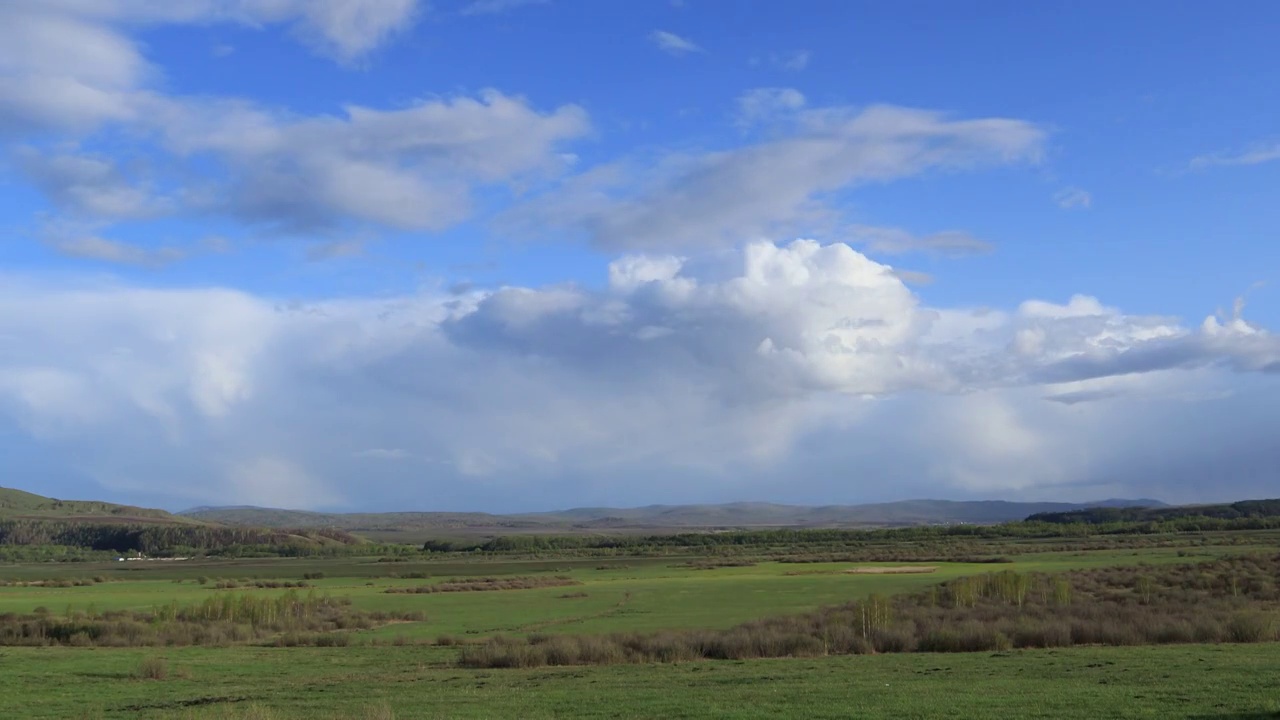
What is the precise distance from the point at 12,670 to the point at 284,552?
132 m

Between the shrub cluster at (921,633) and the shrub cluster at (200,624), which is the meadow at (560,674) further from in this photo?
the shrub cluster at (921,633)

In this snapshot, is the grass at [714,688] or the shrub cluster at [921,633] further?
the shrub cluster at [921,633]

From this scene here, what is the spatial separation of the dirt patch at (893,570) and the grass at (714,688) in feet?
142

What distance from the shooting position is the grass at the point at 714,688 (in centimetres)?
1531

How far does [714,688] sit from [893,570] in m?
55.5

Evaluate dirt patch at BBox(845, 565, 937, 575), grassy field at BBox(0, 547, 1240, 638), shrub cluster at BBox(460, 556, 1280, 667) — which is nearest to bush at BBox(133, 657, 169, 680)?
shrub cluster at BBox(460, 556, 1280, 667)

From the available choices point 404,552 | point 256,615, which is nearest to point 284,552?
point 404,552

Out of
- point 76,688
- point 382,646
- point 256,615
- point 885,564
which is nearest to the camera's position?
point 76,688

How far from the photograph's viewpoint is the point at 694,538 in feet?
569

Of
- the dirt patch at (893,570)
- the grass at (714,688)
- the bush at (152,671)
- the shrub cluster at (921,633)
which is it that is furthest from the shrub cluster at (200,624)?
the dirt patch at (893,570)

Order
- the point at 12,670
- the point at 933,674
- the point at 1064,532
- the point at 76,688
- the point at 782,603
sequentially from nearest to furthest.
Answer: the point at 933,674, the point at 76,688, the point at 12,670, the point at 782,603, the point at 1064,532

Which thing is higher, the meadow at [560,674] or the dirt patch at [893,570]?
the meadow at [560,674]

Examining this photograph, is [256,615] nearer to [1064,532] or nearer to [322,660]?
[322,660]

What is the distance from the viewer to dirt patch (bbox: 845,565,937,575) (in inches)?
2621
